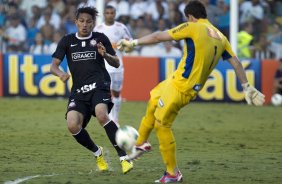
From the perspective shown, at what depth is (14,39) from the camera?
2353cm

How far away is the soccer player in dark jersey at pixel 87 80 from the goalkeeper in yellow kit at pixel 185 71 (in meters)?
0.87

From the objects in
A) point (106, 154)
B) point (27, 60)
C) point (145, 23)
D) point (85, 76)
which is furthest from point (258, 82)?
point (85, 76)

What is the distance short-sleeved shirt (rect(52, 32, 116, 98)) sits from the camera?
10.6m

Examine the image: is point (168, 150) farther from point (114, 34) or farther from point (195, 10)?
point (114, 34)

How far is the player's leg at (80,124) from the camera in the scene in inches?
408

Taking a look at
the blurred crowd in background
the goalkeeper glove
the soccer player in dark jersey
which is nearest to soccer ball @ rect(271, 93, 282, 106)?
the blurred crowd in background

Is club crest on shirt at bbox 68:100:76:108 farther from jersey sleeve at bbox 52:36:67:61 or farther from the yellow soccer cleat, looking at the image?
the yellow soccer cleat

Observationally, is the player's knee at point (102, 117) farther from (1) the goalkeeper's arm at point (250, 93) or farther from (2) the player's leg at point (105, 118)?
(1) the goalkeeper's arm at point (250, 93)

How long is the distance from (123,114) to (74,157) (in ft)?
21.5

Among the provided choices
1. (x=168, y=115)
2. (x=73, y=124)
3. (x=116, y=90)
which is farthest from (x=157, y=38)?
(x=116, y=90)

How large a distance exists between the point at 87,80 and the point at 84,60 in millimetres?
266

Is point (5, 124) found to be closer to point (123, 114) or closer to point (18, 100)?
point (123, 114)

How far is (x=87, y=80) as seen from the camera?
10.6 m

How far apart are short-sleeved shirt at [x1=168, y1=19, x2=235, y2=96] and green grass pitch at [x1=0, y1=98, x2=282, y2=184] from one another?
116cm
